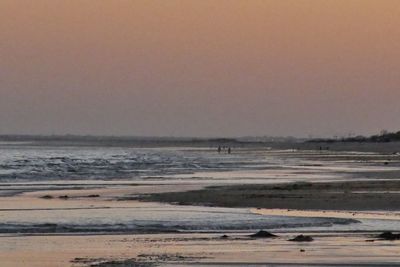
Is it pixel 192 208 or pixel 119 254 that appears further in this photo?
pixel 192 208

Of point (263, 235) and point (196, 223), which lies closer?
point (263, 235)

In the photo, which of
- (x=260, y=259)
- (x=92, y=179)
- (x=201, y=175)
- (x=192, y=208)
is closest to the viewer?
(x=260, y=259)

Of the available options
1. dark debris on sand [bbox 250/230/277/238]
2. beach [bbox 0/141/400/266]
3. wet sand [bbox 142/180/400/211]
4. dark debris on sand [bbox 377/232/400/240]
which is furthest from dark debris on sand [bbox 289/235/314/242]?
wet sand [bbox 142/180/400/211]

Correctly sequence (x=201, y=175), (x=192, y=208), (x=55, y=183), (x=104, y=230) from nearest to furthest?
(x=104, y=230)
(x=192, y=208)
(x=55, y=183)
(x=201, y=175)

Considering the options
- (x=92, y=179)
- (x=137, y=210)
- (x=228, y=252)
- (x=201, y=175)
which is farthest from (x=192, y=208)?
(x=201, y=175)

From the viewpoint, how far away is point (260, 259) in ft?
56.0

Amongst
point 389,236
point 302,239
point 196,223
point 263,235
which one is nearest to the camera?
point 302,239

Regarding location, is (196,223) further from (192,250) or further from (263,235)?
(192,250)

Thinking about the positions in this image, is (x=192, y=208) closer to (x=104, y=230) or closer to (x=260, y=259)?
(x=104, y=230)

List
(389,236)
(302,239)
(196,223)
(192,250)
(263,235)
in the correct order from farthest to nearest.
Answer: (196,223), (263,235), (389,236), (302,239), (192,250)

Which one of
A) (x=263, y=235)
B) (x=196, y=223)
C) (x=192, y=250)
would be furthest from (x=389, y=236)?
(x=196, y=223)

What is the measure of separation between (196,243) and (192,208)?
9.67 meters

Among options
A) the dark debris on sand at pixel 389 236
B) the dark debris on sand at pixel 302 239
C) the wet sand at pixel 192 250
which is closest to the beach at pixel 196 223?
the wet sand at pixel 192 250

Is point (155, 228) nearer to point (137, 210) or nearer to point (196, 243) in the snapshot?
point (196, 243)
